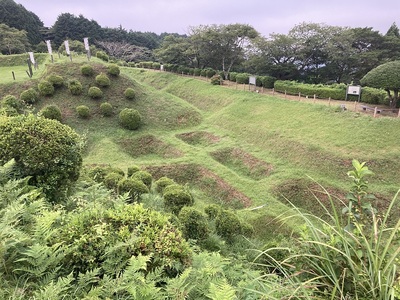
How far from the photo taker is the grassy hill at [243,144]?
12.4 metres

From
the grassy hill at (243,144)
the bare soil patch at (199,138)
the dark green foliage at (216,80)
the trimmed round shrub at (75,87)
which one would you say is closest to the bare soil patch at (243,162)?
the grassy hill at (243,144)

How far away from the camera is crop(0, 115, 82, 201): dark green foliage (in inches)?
205

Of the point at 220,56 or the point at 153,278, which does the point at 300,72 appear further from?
the point at 153,278

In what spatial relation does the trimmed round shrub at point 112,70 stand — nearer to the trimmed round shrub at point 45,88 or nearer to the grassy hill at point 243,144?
the grassy hill at point 243,144

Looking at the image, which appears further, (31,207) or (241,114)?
(241,114)

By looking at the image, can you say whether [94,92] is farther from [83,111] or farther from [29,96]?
[29,96]

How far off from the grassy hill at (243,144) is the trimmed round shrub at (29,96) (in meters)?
0.52

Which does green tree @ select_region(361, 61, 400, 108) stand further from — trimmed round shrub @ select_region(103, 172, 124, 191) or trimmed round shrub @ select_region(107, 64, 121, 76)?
trimmed round shrub @ select_region(107, 64, 121, 76)

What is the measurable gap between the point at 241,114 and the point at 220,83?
806 cm

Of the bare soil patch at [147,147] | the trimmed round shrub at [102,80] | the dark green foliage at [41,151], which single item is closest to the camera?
the dark green foliage at [41,151]

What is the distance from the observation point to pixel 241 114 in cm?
2056

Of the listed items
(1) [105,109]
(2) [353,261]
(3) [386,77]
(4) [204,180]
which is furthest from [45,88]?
(3) [386,77]

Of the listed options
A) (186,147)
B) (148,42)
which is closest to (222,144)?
(186,147)

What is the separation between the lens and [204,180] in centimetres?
1351
